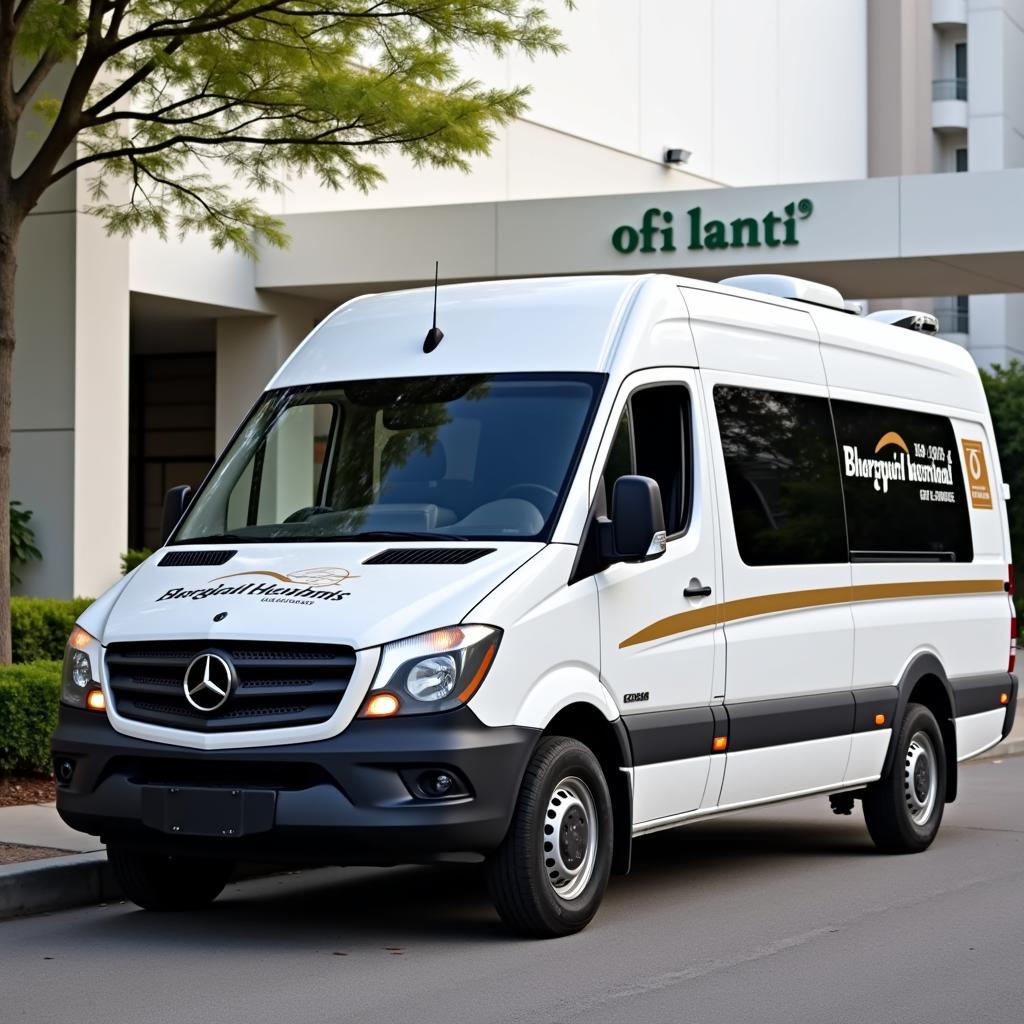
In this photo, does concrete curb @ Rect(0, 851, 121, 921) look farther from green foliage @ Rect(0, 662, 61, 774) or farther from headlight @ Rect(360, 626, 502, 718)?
green foliage @ Rect(0, 662, 61, 774)

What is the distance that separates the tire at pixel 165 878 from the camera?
27.9 feet

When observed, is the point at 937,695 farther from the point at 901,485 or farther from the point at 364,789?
the point at 364,789

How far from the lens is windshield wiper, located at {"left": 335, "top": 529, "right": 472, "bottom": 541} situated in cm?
806

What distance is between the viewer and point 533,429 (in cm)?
839

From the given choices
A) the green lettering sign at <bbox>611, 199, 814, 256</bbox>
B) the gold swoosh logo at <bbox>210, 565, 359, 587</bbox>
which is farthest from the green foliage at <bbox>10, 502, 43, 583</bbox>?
the gold swoosh logo at <bbox>210, 565, 359, 587</bbox>

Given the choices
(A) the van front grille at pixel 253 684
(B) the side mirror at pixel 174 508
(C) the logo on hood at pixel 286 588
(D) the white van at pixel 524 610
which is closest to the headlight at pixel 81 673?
(D) the white van at pixel 524 610

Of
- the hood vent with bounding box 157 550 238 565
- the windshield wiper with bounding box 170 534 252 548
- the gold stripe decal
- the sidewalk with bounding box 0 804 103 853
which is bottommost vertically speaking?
the sidewalk with bounding box 0 804 103 853

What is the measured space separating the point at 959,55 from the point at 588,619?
51.4m

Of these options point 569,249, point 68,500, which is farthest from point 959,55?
point 68,500

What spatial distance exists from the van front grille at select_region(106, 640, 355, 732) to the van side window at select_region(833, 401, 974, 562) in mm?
3812

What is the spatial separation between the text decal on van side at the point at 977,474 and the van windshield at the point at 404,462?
14.1 ft

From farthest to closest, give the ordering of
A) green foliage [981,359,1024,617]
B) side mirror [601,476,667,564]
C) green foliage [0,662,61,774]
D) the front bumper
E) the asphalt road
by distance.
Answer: green foliage [981,359,1024,617] < green foliage [0,662,61,774] < side mirror [601,476,667,564] < the front bumper < the asphalt road

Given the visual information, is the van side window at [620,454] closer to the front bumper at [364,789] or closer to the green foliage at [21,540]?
the front bumper at [364,789]

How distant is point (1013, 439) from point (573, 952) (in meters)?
35.3
